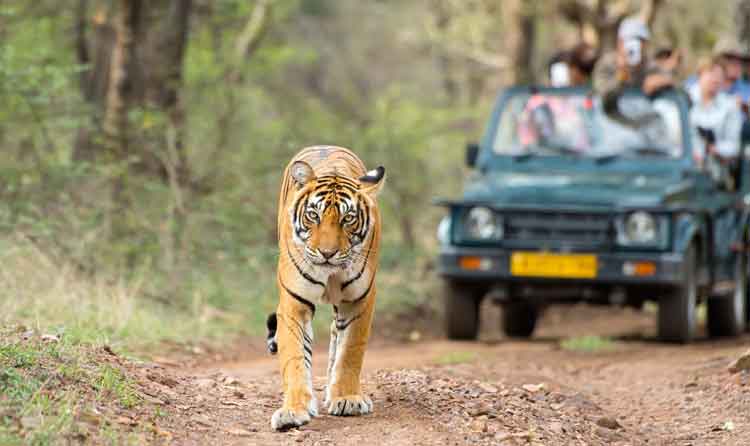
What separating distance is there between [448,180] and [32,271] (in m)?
8.71

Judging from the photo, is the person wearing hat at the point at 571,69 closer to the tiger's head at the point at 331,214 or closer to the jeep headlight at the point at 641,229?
the jeep headlight at the point at 641,229

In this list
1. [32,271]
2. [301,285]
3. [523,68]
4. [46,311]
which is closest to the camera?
[301,285]

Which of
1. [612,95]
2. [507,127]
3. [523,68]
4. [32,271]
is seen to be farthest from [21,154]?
[523,68]

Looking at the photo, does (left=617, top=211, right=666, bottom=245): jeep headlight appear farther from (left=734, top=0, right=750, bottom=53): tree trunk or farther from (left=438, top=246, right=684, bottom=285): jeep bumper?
(left=734, top=0, right=750, bottom=53): tree trunk

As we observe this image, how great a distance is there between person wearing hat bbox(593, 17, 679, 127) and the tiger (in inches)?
227

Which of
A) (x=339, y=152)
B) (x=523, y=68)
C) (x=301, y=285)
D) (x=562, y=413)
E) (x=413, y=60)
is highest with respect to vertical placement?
(x=413, y=60)

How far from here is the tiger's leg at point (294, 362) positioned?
19.7ft

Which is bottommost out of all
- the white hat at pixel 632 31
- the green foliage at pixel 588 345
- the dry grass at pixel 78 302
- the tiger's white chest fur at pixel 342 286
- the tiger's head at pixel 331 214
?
the green foliage at pixel 588 345

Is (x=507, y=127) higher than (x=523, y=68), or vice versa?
(x=523, y=68)

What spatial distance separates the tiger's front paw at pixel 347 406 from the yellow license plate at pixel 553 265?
4.56m

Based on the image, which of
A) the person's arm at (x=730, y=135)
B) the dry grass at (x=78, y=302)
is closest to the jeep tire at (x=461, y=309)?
the dry grass at (x=78, y=302)

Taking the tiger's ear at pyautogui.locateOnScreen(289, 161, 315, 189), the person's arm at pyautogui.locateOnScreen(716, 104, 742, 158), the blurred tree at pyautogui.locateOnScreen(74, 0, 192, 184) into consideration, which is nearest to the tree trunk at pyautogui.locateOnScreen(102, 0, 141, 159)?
the blurred tree at pyautogui.locateOnScreen(74, 0, 192, 184)

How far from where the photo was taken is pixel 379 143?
→ 1659 cm

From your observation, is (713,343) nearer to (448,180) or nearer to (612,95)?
(612,95)
